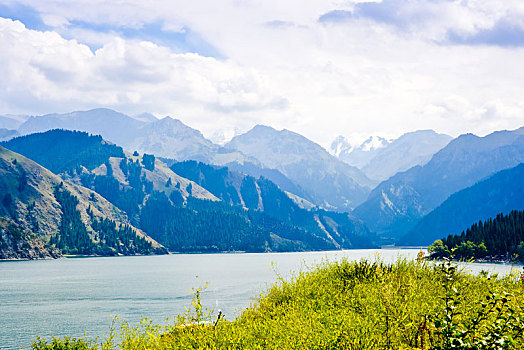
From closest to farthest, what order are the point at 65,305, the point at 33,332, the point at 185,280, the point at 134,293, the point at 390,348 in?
1. the point at 390,348
2. the point at 33,332
3. the point at 65,305
4. the point at 134,293
5. the point at 185,280

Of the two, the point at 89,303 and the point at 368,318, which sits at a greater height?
the point at 368,318

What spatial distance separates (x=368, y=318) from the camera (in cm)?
2009

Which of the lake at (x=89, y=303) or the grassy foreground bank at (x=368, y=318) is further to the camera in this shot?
the lake at (x=89, y=303)

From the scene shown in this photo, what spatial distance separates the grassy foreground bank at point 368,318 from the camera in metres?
13.5

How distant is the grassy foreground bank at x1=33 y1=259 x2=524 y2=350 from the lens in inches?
531

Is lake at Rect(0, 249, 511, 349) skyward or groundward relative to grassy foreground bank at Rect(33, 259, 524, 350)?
groundward

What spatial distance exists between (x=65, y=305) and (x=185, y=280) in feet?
219

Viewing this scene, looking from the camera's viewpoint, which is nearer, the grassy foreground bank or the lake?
the grassy foreground bank

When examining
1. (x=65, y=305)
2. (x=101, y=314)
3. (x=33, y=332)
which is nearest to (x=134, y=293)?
(x=65, y=305)

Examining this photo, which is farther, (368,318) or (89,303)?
(89,303)

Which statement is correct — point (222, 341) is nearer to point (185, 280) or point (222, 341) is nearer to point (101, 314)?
point (101, 314)

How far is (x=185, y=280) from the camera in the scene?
172 metres

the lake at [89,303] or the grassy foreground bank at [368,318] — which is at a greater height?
the grassy foreground bank at [368,318]

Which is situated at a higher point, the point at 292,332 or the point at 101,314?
the point at 292,332
